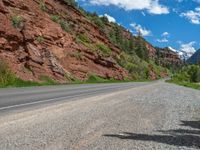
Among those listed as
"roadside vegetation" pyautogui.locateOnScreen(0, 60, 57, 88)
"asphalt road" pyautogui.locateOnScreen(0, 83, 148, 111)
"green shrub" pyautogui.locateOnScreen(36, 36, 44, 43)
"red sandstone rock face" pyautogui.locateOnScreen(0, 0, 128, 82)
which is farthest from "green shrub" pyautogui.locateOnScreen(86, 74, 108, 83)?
"asphalt road" pyautogui.locateOnScreen(0, 83, 148, 111)

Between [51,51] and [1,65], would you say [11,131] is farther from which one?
[51,51]

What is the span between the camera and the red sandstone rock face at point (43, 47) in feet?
135

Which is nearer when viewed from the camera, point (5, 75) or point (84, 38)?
point (5, 75)

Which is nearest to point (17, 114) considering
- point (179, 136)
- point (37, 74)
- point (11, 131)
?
point (11, 131)

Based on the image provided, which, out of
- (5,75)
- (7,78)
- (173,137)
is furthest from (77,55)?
(173,137)

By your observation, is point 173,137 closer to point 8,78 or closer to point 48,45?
point 8,78

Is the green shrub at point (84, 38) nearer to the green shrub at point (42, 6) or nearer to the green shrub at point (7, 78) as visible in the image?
the green shrub at point (42, 6)

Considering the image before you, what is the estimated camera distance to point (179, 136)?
10180 millimetres

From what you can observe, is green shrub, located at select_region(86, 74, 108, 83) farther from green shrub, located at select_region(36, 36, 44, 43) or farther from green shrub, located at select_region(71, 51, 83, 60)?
green shrub, located at select_region(36, 36, 44, 43)

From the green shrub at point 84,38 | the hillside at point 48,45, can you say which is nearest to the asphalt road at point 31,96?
the hillside at point 48,45

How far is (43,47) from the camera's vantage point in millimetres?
49344

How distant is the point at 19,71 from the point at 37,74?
12.1 feet

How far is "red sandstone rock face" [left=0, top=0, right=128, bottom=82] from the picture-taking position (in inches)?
1614

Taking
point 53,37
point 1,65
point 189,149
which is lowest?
point 189,149
